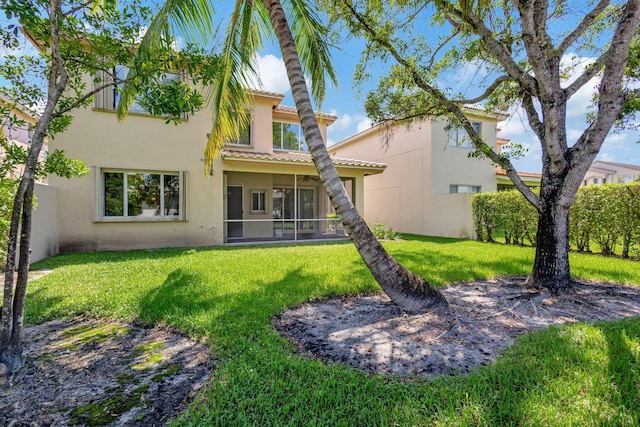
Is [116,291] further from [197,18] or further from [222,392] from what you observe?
[197,18]

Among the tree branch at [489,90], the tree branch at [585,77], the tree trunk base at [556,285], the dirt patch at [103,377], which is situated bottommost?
the dirt patch at [103,377]

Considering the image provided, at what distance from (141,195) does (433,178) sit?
46.8 feet

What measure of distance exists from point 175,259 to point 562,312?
899cm

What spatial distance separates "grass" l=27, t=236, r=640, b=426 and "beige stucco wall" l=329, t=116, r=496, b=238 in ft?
29.5

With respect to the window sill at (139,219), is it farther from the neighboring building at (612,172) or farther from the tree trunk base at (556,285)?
the neighboring building at (612,172)

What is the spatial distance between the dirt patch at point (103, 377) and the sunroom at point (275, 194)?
8.37 meters

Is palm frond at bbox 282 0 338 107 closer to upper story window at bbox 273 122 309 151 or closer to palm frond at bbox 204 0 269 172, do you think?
palm frond at bbox 204 0 269 172

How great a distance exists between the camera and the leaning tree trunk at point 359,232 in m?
4.13

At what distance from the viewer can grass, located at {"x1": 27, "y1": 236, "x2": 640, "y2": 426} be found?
7.38ft

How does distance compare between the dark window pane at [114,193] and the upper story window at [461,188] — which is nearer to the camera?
the dark window pane at [114,193]

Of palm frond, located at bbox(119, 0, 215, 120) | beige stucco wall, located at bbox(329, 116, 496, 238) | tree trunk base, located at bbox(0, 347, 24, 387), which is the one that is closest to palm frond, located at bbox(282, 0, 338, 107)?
palm frond, located at bbox(119, 0, 215, 120)

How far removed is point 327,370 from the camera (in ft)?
9.53

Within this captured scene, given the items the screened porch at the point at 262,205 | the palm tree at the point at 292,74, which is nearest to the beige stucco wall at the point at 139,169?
the screened porch at the point at 262,205

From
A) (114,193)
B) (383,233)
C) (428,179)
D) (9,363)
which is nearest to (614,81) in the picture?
(9,363)
